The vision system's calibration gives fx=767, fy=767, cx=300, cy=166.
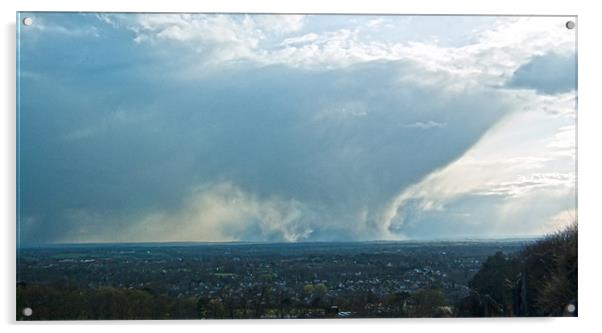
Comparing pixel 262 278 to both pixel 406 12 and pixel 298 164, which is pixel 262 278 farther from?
pixel 406 12

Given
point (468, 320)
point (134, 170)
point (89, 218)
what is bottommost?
point (468, 320)

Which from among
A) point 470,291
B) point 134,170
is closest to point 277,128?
point 134,170

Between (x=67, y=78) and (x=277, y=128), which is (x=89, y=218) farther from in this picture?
(x=277, y=128)

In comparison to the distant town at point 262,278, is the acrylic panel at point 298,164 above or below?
above

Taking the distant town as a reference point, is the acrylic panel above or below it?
above
